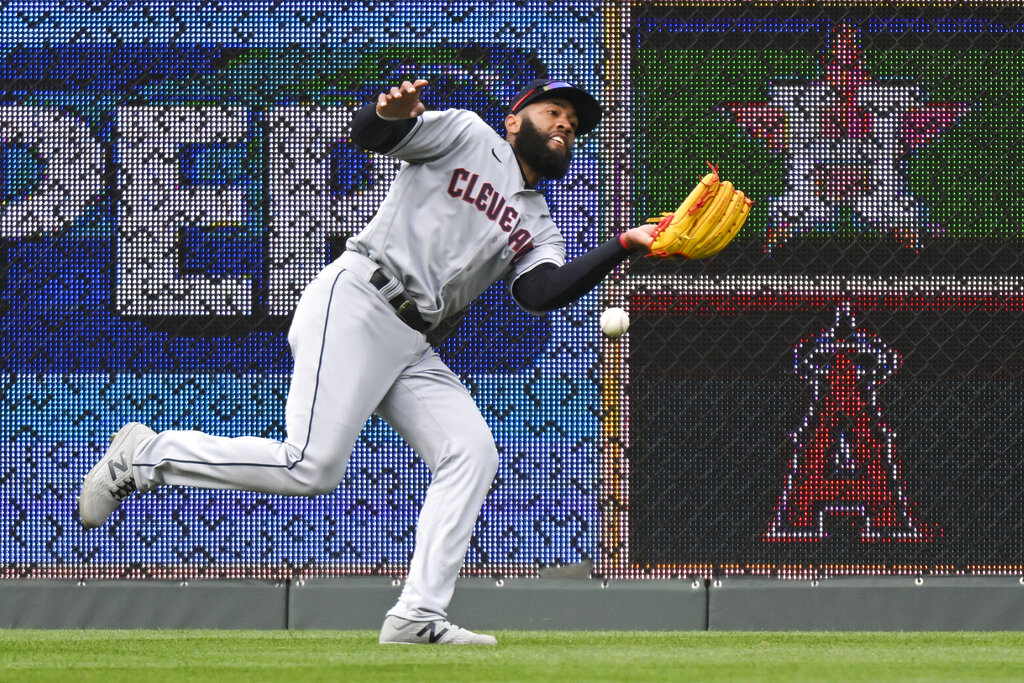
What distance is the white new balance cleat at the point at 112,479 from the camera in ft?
14.3

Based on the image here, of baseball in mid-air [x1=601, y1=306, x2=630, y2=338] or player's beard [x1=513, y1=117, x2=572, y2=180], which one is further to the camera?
baseball in mid-air [x1=601, y1=306, x2=630, y2=338]

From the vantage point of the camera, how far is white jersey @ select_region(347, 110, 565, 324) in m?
4.30

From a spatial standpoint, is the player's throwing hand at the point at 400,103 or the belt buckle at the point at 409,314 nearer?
the player's throwing hand at the point at 400,103

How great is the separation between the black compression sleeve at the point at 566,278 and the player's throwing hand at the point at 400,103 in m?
0.59

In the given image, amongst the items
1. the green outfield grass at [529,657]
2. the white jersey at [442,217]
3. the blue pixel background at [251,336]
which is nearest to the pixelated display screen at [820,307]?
the blue pixel background at [251,336]

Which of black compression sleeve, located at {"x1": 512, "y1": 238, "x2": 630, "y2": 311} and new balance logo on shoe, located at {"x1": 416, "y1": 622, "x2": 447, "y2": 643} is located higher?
black compression sleeve, located at {"x1": 512, "y1": 238, "x2": 630, "y2": 311}

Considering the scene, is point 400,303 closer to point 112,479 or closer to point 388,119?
point 388,119

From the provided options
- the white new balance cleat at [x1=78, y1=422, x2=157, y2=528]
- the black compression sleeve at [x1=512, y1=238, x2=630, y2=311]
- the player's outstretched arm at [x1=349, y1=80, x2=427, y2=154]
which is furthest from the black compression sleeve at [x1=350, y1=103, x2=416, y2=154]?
the white new balance cleat at [x1=78, y1=422, x2=157, y2=528]

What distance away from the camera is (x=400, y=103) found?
404 centimetres

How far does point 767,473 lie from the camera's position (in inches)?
205

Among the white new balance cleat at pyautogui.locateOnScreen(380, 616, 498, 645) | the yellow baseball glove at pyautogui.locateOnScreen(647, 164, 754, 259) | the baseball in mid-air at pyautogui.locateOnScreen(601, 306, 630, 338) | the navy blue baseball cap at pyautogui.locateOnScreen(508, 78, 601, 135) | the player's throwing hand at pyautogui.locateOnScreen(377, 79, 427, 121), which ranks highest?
the navy blue baseball cap at pyautogui.locateOnScreen(508, 78, 601, 135)

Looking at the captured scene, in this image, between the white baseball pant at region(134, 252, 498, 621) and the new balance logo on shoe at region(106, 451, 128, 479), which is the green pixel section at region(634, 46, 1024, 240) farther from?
the new balance logo on shoe at region(106, 451, 128, 479)

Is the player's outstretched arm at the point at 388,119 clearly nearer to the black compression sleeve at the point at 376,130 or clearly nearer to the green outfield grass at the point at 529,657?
the black compression sleeve at the point at 376,130

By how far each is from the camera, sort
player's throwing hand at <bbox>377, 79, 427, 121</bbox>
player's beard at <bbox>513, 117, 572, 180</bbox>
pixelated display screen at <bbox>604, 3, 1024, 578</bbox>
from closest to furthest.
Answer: player's throwing hand at <bbox>377, 79, 427, 121</bbox> < player's beard at <bbox>513, 117, 572, 180</bbox> < pixelated display screen at <bbox>604, 3, 1024, 578</bbox>
